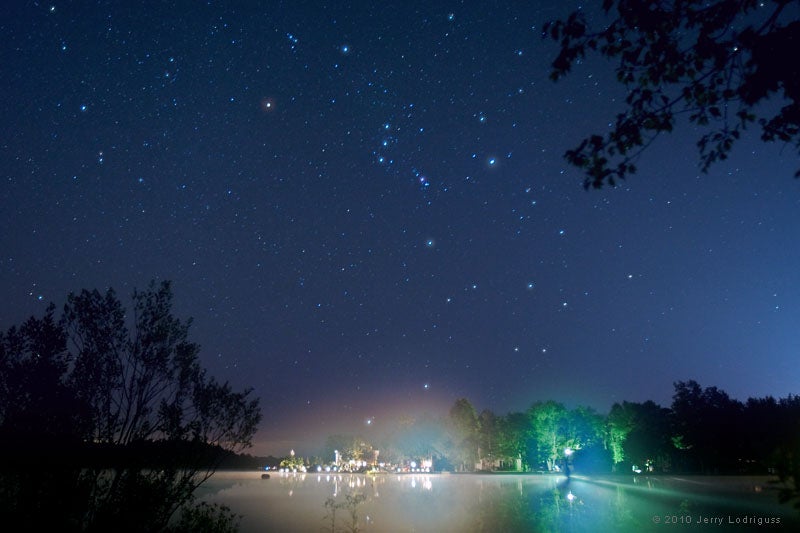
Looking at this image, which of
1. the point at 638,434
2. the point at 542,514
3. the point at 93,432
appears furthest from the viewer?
the point at 638,434

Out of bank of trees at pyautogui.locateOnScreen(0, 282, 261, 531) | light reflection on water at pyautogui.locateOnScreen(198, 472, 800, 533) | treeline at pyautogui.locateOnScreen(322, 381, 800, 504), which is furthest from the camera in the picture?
treeline at pyautogui.locateOnScreen(322, 381, 800, 504)

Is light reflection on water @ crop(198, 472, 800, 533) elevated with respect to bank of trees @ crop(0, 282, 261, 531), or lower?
lower

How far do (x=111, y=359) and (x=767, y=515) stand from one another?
27.8m

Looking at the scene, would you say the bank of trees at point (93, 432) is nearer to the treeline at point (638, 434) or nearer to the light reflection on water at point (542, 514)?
the light reflection on water at point (542, 514)

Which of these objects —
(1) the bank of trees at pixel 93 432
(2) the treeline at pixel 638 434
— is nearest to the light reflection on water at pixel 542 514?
(1) the bank of trees at pixel 93 432

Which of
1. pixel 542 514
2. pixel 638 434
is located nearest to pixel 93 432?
pixel 542 514

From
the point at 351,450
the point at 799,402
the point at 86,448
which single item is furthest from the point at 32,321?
the point at 351,450

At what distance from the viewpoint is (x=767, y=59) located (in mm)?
5148

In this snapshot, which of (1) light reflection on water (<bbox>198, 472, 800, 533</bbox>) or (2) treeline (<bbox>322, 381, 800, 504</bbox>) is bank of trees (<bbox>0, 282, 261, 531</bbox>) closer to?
(1) light reflection on water (<bbox>198, 472, 800, 533</bbox>)

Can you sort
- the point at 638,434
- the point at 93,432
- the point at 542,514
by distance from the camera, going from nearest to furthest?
Result: the point at 93,432
the point at 542,514
the point at 638,434

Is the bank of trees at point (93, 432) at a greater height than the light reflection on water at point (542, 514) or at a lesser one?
greater

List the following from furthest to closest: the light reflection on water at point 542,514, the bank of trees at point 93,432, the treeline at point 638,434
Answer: the treeline at point 638,434 < the light reflection on water at point 542,514 < the bank of trees at point 93,432

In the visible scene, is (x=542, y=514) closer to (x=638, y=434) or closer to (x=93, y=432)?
(x=93, y=432)

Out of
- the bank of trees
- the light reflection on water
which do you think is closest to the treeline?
the light reflection on water
